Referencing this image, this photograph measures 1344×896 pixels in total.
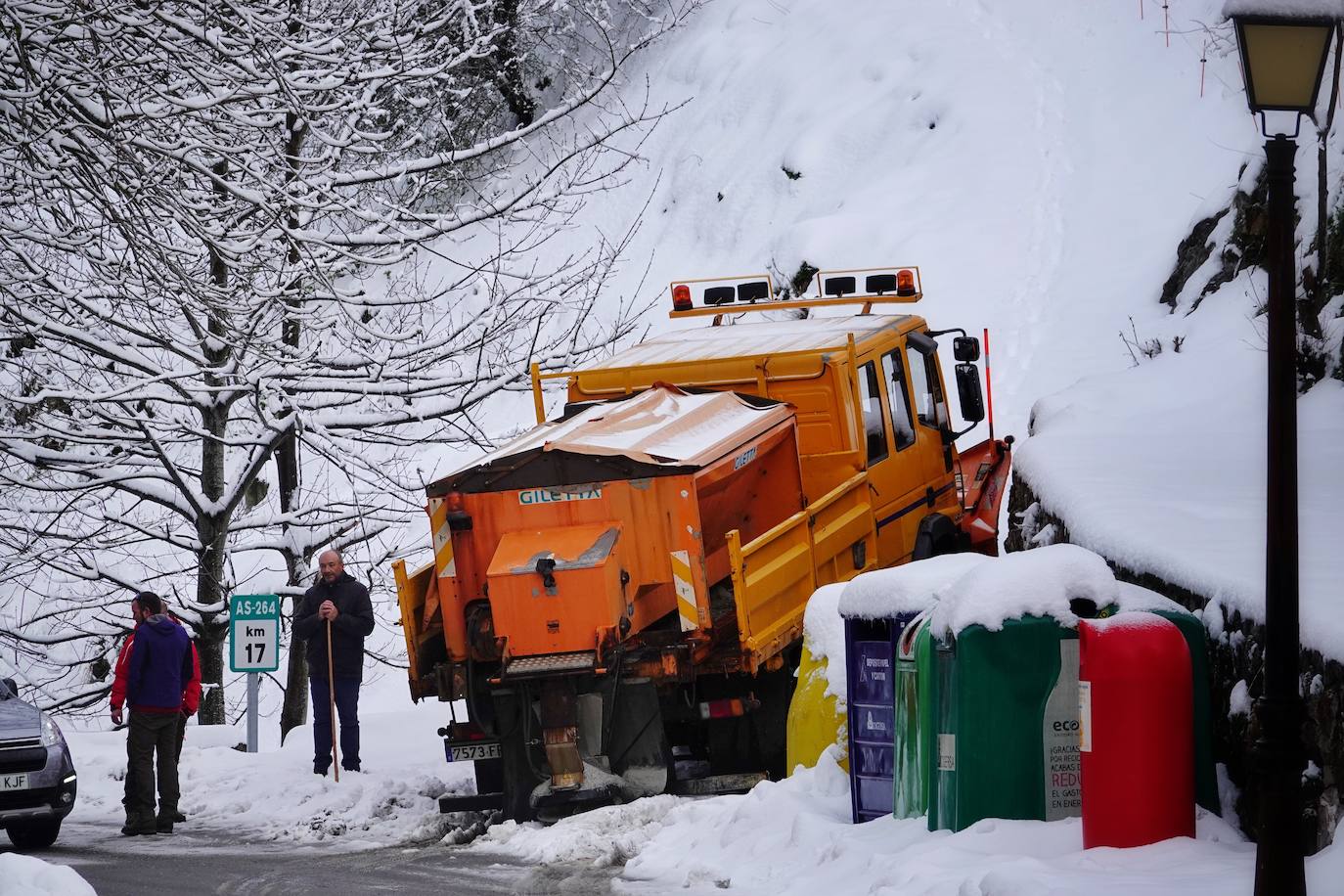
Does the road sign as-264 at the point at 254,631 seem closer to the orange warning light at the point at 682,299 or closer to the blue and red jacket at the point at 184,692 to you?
the blue and red jacket at the point at 184,692

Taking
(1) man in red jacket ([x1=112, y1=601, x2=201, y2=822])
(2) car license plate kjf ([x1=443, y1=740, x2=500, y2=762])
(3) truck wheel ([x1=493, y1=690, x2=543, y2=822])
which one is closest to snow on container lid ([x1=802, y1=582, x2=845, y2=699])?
(3) truck wheel ([x1=493, y1=690, x2=543, y2=822])

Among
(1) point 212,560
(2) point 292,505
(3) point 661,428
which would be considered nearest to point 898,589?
(3) point 661,428

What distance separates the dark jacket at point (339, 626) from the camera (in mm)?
12984

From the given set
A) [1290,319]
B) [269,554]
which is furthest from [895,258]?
[1290,319]

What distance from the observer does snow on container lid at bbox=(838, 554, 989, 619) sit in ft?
26.5

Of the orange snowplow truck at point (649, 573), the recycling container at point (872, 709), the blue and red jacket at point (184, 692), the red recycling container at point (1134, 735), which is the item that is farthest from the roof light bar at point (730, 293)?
the red recycling container at point (1134, 735)

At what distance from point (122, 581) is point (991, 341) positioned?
46.9 ft

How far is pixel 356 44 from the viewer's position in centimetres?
1188

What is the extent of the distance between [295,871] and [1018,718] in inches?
187

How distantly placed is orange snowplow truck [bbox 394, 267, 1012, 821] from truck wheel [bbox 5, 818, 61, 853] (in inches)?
107

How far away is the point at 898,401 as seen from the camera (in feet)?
44.6

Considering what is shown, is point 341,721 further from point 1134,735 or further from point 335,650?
point 1134,735

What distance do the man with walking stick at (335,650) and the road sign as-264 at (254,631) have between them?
1.05 m

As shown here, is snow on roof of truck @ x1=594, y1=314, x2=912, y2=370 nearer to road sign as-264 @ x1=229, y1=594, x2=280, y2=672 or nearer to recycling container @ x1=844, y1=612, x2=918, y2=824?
road sign as-264 @ x1=229, y1=594, x2=280, y2=672
